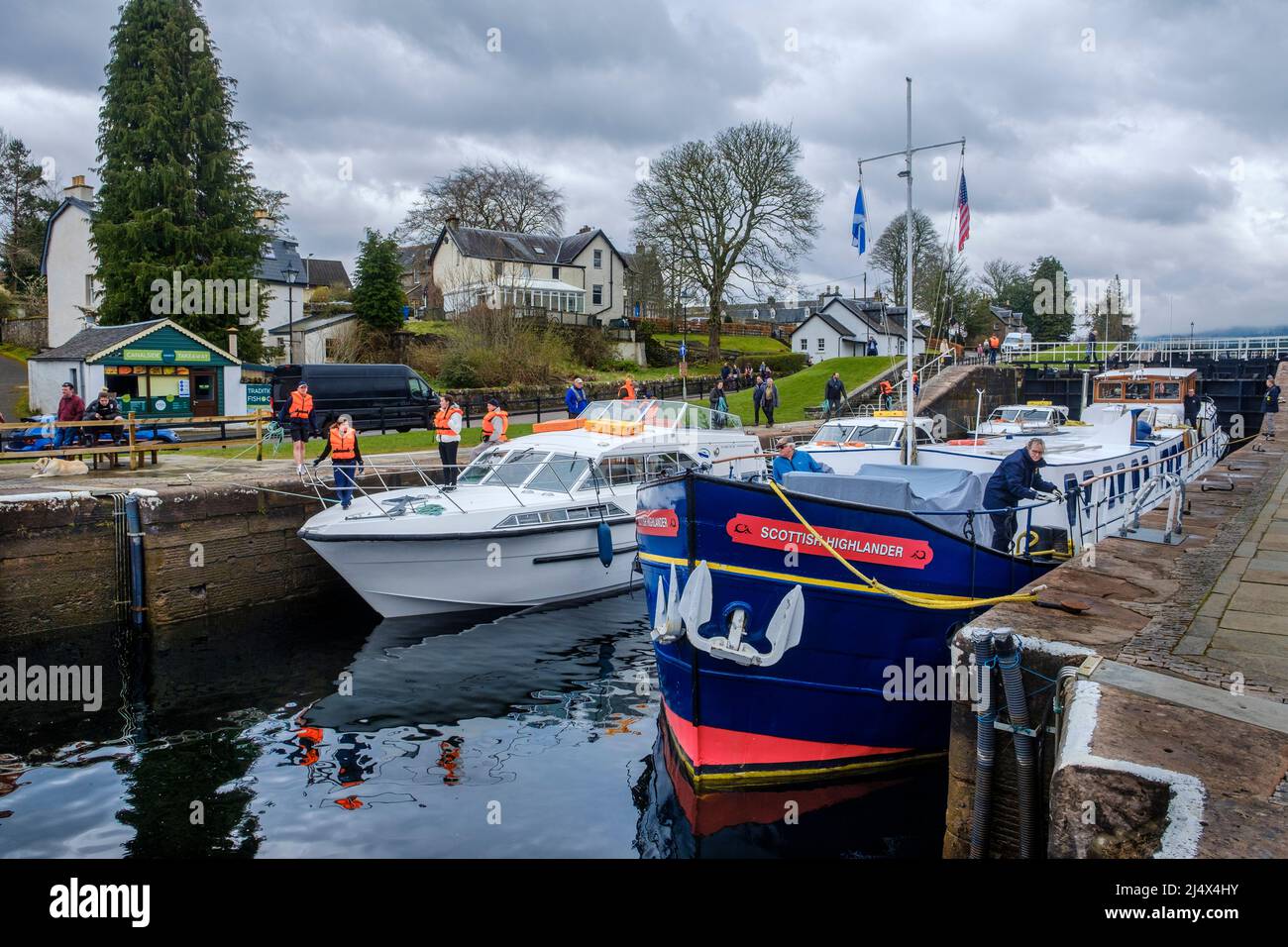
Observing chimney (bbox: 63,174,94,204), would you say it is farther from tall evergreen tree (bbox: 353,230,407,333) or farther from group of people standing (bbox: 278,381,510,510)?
group of people standing (bbox: 278,381,510,510)

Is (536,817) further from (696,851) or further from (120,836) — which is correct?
(120,836)

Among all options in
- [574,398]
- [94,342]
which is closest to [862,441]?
[574,398]

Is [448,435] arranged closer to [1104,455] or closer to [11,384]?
[1104,455]

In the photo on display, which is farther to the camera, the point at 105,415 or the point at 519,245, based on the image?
the point at 519,245

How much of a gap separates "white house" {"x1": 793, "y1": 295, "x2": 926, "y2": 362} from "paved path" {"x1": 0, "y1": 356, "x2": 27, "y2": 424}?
147 ft

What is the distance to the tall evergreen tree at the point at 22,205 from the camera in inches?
2082

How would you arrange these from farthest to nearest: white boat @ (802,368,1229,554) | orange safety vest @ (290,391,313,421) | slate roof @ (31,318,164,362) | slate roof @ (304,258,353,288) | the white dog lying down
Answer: slate roof @ (304,258,353,288), slate roof @ (31,318,164,362), orange safety vest @ (290,391,313,421), the white dog lying down, white boat @ (802,368,1229,554)

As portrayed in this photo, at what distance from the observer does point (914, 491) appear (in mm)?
10602

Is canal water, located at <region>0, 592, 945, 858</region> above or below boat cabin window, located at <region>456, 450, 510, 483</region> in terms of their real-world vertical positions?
below

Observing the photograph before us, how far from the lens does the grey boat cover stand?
9789 mm

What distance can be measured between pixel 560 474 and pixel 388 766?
677 cm

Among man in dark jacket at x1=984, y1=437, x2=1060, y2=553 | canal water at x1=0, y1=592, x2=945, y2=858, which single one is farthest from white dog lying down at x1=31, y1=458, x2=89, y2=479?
man in dark jacket at x1=984, y1=437, x2=1060, y2=553

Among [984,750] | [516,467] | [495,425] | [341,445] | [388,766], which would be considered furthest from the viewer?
[495,425]

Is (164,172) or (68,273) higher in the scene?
(164,172)
